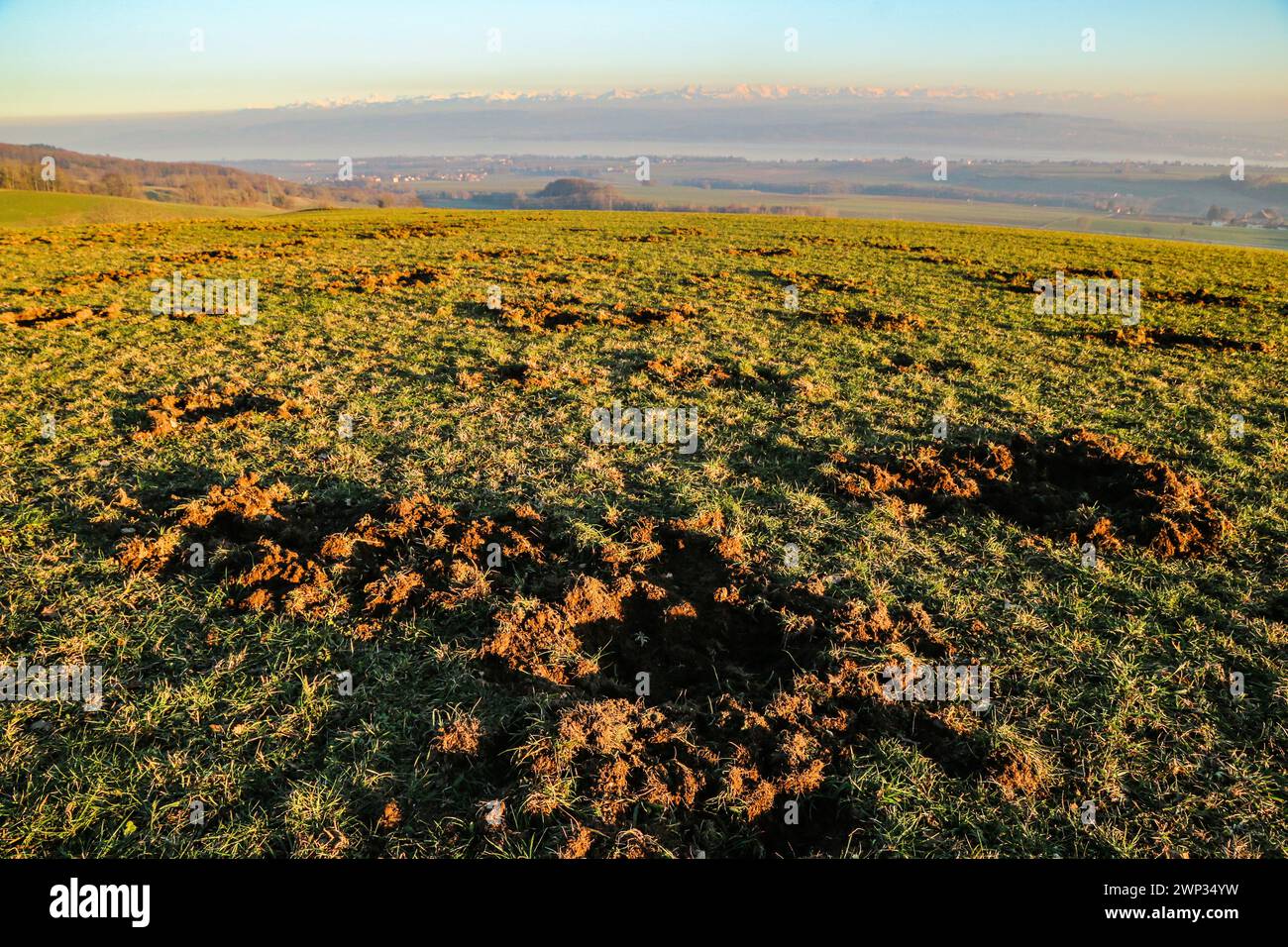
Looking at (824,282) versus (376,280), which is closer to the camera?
(376,280)

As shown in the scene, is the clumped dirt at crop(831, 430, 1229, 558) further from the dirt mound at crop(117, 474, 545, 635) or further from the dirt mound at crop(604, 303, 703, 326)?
the dirt mound at crop(604, 303, 703, 326)

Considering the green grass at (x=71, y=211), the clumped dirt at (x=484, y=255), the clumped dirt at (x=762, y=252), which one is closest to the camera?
the clumped dirt at (x=484, y=255)

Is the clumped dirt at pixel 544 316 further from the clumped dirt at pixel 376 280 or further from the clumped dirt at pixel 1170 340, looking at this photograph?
the clumped dirt at pixel 1170 340

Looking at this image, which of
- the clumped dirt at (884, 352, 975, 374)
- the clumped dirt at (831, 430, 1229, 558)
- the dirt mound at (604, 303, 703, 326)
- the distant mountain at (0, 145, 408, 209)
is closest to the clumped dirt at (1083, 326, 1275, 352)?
the clumped dirt at (884, 352, 975, 374)

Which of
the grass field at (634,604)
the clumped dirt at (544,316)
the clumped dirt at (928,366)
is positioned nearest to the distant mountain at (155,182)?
the clumped dirt at (544,316)

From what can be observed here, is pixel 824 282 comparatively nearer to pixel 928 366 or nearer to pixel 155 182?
pixel 928 366

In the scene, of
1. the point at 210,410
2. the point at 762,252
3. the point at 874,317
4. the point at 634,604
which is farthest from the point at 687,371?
the point at 762,252
